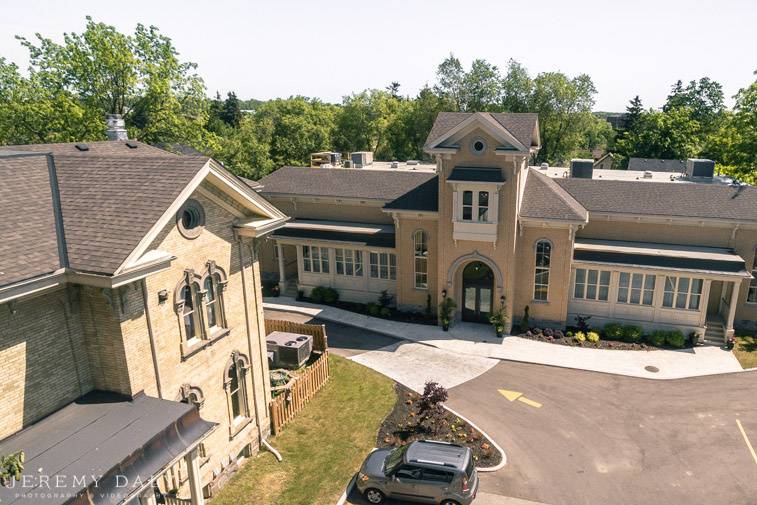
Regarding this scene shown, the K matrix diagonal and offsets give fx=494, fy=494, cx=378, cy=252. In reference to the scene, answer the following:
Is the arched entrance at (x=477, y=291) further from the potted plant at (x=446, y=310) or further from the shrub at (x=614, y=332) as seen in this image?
the shrub at (x=614, y=332)

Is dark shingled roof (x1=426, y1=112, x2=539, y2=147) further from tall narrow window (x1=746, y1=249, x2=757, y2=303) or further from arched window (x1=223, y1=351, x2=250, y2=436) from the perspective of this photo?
arched window (x1=223, y1=351, x2=250, y2=436)

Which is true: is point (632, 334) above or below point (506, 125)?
below

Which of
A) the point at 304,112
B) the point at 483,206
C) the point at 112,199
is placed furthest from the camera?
the point at 304,112

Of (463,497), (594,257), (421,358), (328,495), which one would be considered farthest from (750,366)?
(328,495)

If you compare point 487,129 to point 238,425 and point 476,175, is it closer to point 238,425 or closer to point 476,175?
point 476,175

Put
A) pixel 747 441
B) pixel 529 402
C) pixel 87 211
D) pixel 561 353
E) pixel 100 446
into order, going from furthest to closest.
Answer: pixel 561 353 < pixel 529 402 < pixel 747 441 < pixel 87 211 < pixel 100 446

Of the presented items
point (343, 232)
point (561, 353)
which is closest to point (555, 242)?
point (561, 353)

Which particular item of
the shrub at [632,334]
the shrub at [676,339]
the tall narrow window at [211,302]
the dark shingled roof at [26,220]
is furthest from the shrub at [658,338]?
the dark shingled roof at [26,220]
